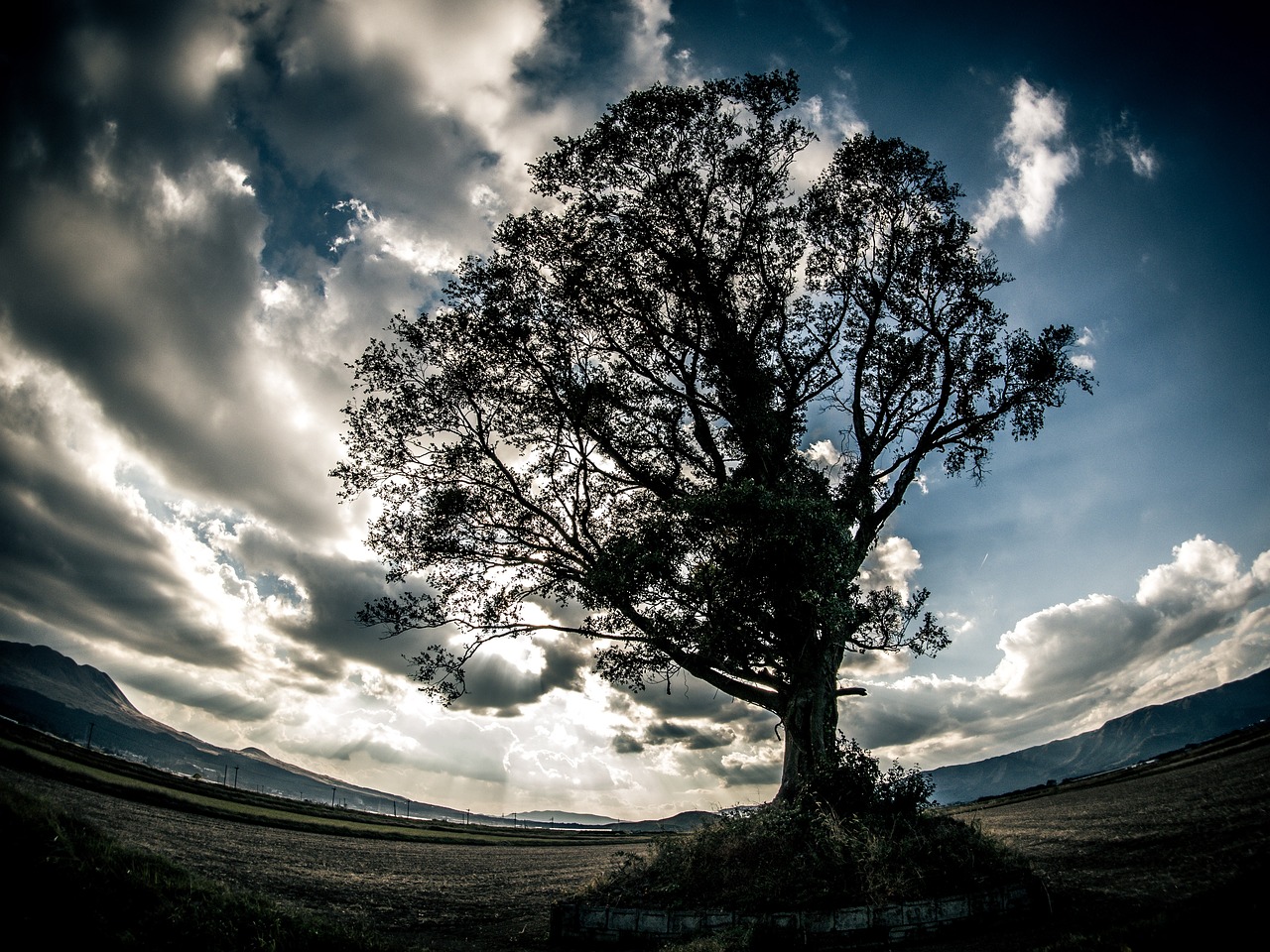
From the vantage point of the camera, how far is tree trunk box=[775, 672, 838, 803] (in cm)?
Answer: 1345

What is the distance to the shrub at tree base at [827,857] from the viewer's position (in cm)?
862

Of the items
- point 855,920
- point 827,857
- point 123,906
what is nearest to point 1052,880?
point 827,857

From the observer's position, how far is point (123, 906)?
6.45m

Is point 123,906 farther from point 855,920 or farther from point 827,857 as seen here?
point 827,857

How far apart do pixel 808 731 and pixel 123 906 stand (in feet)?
40.9

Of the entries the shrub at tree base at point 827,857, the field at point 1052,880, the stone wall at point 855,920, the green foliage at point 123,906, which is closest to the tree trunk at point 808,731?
the shrub at tree base at point 827,857

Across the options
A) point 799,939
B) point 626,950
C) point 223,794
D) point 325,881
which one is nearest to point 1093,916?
point 799,939

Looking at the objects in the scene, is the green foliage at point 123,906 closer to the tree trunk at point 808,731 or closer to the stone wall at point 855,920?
the stone wall at point 855,920

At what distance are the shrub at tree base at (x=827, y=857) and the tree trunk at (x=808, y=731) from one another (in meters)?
1.15

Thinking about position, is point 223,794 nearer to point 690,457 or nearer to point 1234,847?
point 690,457

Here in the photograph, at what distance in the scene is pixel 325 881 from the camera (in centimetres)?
1439

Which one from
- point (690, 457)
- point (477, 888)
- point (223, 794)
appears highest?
point (690, 457)

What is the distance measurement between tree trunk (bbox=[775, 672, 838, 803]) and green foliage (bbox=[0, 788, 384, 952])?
9690 millimetres

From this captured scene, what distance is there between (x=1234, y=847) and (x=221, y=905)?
50.7 feet
